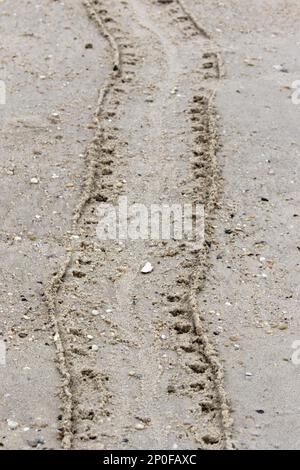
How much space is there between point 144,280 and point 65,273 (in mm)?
505

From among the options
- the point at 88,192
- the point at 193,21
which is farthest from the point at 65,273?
the point at 193,21

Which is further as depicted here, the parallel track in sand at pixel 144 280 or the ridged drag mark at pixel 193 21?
the ridged drag mark at pixel 193 21

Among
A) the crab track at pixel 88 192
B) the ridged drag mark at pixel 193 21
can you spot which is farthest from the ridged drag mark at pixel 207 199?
the ridged drag mark at pixel 193 21

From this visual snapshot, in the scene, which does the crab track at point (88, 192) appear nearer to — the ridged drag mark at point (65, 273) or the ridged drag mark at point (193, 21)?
the ridged drag mark at point (65, 273)

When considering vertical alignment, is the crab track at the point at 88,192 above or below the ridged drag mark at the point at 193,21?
below

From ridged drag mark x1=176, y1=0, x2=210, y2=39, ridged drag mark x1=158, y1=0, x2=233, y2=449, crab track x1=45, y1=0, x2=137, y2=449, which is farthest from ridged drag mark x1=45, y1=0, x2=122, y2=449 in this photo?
ridged drag mark x1=176, y1=0, x2=210, y2=39

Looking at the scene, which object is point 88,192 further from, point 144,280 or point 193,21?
point 193,21

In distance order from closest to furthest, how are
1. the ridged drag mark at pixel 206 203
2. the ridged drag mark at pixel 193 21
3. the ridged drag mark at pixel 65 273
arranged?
the ridged drag mark at pixel 65 273 < the ridged drag mark at pixel 206 203 < the ridged drag mark at pixel 193 21

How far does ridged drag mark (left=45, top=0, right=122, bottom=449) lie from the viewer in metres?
5.33

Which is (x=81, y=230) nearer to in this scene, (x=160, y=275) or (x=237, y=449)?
(x=160, y=275)

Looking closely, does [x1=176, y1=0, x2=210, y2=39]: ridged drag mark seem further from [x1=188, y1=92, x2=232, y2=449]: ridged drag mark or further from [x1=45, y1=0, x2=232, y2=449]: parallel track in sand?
[x1=188, y1=92, x2=232, y2=449]: ridged drag mark

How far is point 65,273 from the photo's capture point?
6.49 meters

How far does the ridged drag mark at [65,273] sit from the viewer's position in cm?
533

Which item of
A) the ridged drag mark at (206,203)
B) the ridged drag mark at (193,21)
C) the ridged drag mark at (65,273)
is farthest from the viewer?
the ridged drag mark at (193,21)
